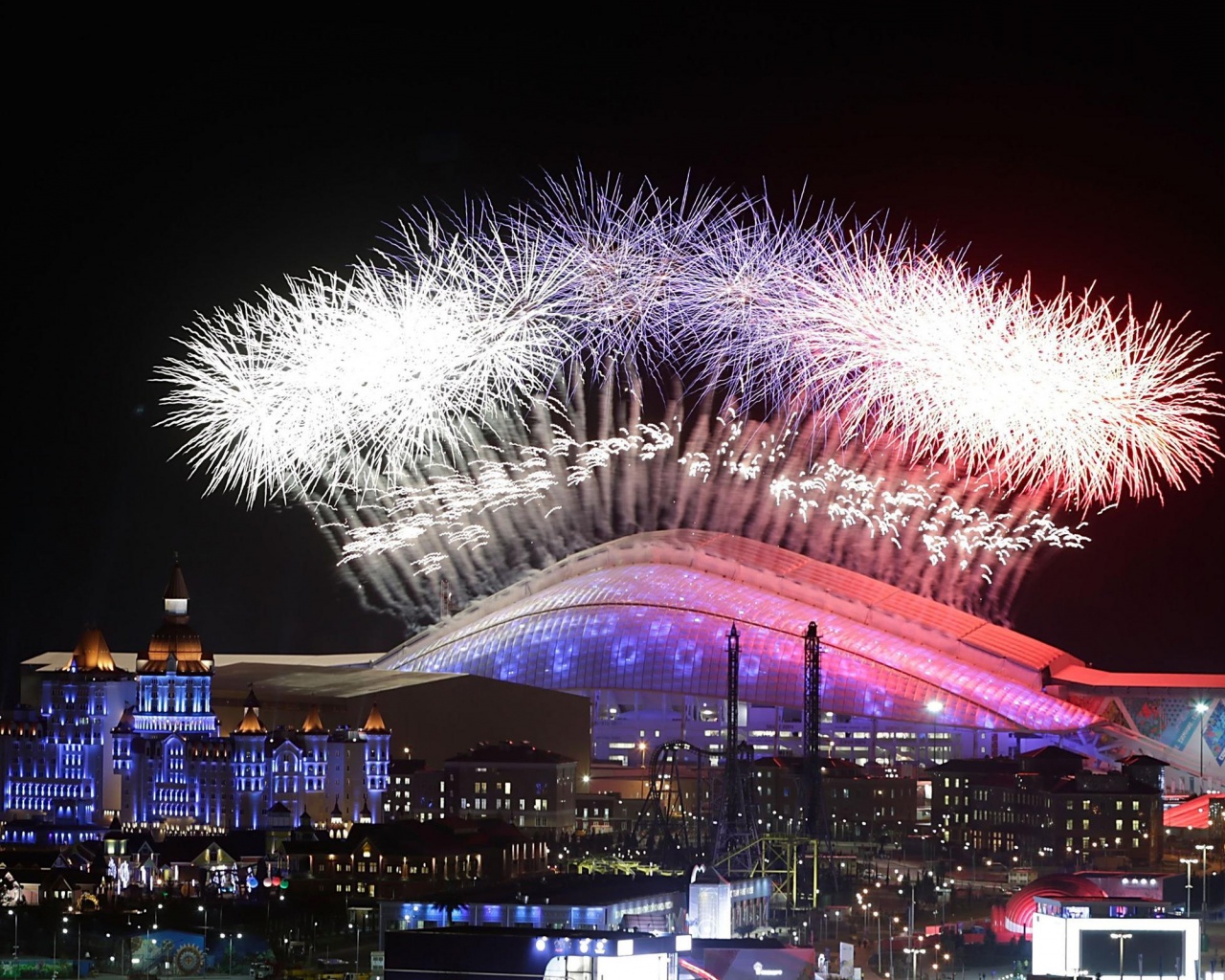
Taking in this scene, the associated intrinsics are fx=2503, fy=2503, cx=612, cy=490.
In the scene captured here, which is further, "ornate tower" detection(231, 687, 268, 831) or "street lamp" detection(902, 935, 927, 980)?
"ornate tower" detection(231, 687, 268, 831)

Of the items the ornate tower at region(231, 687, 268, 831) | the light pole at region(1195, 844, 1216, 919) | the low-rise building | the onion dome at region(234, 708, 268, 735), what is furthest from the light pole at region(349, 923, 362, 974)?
the low-rise building

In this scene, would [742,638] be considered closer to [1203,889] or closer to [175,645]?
[175,645]

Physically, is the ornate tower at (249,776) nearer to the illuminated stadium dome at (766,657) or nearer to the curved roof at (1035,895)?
the illuminated stadium dome at (766,657)

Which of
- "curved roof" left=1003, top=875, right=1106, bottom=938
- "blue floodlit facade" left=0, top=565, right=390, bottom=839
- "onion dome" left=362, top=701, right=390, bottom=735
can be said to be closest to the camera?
"curved roof" left=1003, top=875, right=1106, bottom=938

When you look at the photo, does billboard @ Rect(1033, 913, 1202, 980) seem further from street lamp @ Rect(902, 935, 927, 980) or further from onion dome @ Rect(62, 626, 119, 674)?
onion dome @ Rect(62, 626, 119, 674)

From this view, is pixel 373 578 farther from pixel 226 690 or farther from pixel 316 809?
pixel 316 809

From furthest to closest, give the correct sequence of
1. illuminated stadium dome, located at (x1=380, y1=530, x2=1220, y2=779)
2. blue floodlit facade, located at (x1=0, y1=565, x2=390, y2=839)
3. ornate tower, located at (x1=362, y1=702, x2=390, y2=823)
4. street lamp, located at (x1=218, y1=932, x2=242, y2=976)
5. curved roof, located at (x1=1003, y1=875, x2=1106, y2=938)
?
illuminated stadium dome, located at (x1=380, y1=530, x2=1220, y2=779), ornate tower, located at (x1=362, y1=702, x2=390, y2=823), blue floodlit facade, located at (x1=0, y1=565, x2=390, y2=839), curved roof, located at (x1=1003, y1=875, x2=1106, y2=938), street lamp, located at (x1=218, y1=932, x2=242, y2=976)

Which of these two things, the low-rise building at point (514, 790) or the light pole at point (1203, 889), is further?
the low-rise building at point (514, 790)

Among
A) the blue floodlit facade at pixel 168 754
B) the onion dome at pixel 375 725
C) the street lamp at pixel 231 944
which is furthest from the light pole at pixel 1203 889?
the onion dome at pixel 375 725
